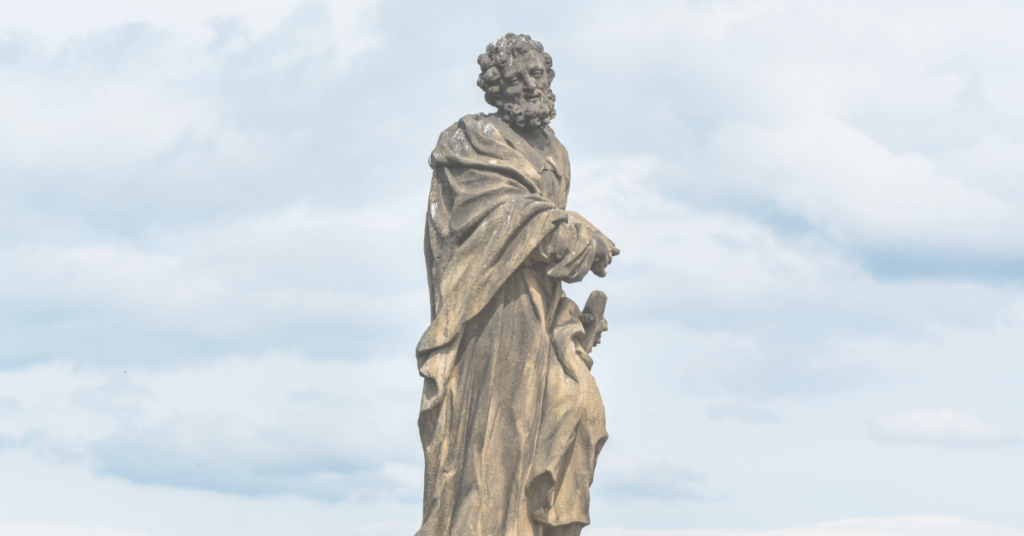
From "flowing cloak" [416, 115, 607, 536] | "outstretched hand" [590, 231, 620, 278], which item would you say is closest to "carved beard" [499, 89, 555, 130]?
"flowing cloak" [416, 115, 607, 536]

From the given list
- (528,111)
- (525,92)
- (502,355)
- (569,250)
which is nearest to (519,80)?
(525,92)

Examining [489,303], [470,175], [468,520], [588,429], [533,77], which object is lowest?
[468,520]

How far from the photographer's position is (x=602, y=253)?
44.7ft

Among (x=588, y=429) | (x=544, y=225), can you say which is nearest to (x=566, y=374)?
(x=588, y=429)

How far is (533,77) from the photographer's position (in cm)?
1380

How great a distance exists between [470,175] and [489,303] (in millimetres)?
1133

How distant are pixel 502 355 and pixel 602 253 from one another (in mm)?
1317

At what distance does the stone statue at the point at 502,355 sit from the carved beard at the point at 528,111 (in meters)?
0.05

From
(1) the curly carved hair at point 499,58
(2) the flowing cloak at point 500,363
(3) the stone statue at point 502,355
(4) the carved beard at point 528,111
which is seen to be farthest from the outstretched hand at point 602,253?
(1) the curly carved hair at point 499,58

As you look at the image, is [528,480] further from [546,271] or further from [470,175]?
[470,175]

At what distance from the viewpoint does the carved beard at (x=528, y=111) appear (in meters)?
13.7

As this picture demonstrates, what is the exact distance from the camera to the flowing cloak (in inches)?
512

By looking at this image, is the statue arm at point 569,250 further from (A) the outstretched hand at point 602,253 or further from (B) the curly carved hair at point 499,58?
(B) the curly carved hair at point 499,58

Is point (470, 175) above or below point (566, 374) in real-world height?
above
